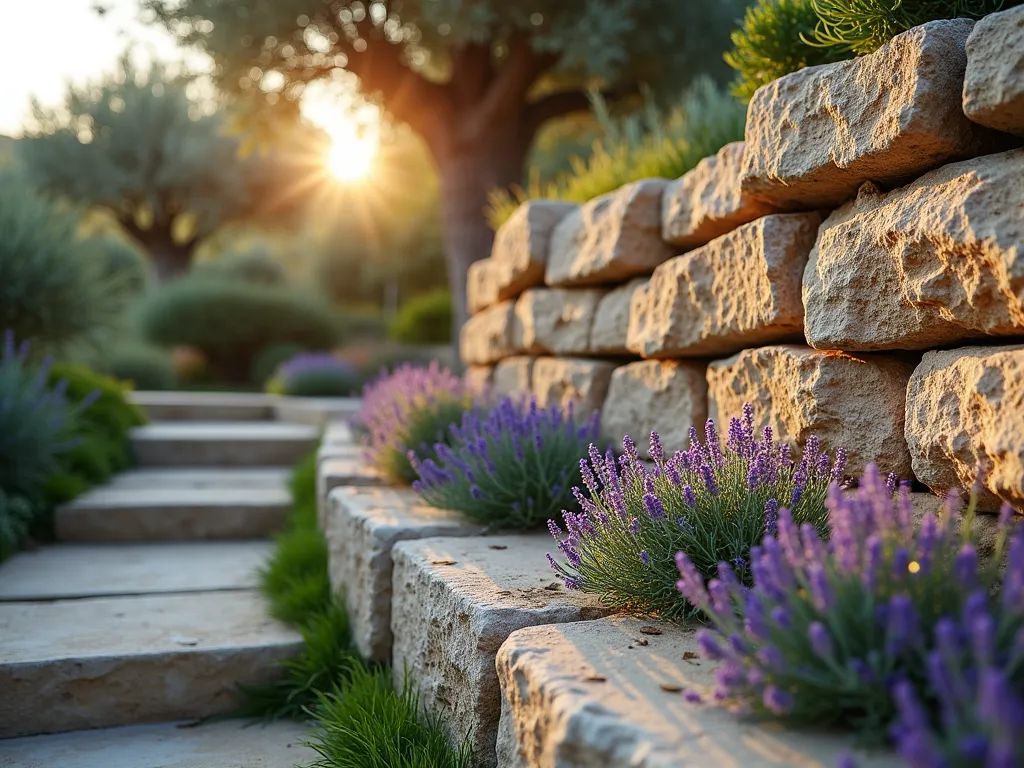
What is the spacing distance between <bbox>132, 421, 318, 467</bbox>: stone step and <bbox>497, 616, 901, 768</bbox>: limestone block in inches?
179

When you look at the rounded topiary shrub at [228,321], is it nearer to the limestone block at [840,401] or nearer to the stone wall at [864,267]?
the stone wall at [864,267]

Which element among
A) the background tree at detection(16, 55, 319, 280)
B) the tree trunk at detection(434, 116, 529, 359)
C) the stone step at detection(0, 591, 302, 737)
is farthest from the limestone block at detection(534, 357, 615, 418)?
the background tree at detection(16, 55, 319, 280)

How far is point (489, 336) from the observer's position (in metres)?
4.77

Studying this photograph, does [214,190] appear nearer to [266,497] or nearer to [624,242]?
[266,497]

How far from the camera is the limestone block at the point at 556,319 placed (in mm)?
3531

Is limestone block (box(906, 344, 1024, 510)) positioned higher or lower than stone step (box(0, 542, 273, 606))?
higher

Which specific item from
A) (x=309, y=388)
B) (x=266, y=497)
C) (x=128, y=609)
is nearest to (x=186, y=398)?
(x=309, y=388)

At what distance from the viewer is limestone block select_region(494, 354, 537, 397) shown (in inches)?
161

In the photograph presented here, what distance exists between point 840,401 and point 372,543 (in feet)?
4.72

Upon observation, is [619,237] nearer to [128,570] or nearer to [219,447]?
[128,570]

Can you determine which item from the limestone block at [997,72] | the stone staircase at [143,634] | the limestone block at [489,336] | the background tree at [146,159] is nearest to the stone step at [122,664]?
the stone staircase at [143,634]

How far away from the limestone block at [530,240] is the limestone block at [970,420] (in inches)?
90.1

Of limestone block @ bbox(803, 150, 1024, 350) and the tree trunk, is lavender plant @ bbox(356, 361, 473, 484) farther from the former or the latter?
the tree trunk

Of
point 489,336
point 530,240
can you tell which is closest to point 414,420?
point 530,240
